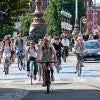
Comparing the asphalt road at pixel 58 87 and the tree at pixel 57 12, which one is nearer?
the asphalt road at pixel 58 87

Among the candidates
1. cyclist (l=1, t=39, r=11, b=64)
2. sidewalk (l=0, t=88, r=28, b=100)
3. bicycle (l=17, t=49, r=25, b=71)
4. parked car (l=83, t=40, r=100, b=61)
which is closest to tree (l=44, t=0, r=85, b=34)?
parked car (l=83, t=40, r=100, b=61)

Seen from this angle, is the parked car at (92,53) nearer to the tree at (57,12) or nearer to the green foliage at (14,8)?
the green foliage at (14,8)

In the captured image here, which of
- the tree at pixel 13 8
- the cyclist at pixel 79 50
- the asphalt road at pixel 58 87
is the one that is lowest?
the asphalt road at pixel 58 87

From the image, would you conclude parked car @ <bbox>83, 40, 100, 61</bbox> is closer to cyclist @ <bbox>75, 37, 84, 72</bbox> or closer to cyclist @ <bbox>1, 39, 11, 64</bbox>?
cyclist @ <bbox>75, 37, 84, 72</bbox>

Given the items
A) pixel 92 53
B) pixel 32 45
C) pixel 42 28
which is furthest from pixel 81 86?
pixel 42 28

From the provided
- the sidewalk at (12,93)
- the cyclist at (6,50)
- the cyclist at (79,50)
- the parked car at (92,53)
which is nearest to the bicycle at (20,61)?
the cyclist at (6,50)

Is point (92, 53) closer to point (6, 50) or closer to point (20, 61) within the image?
point (20, 61)

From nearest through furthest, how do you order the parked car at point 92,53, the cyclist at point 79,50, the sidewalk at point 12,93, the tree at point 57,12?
the sidewalk at point 12,93
the cyclist at point 79,50
the parked car at point 92,53
the tree at point 57,12

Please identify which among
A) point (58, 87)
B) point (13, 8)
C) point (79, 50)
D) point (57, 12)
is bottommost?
point (58, 87)

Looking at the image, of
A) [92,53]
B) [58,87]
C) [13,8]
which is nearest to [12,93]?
[58,87]

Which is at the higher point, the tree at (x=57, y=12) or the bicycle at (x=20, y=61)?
the tree at (x=57, y=12)

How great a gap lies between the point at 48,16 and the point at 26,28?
12.2 metres

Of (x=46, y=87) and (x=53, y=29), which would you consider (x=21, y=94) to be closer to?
(x=46, y=87)

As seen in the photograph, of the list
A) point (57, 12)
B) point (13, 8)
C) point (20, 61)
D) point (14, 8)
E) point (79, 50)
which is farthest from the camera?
point (57, 12)
